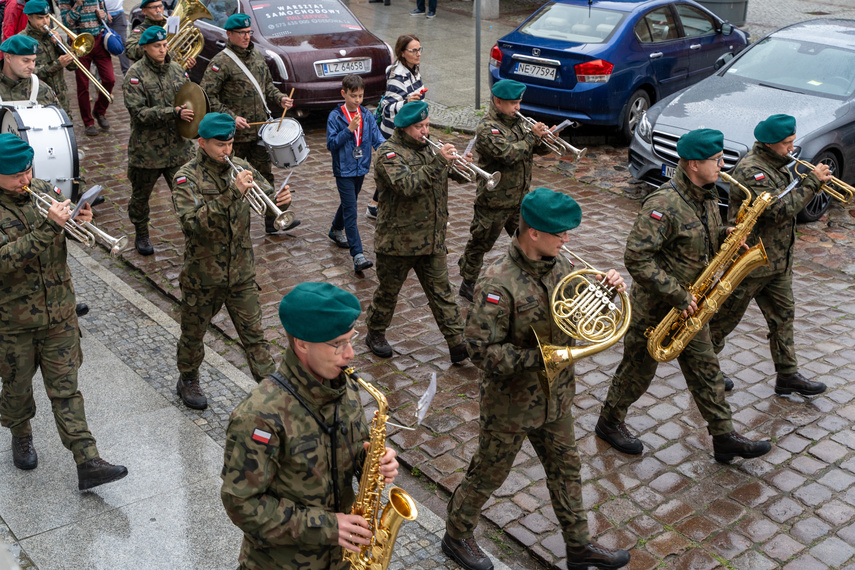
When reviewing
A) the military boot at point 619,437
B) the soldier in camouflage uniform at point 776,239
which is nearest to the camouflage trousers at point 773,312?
the soldier in camouflage uniform at point 776,239

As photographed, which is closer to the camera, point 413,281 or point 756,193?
point 756,193

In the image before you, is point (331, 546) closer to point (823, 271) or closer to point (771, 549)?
point (771, 549)

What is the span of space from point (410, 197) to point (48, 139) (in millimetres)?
2938

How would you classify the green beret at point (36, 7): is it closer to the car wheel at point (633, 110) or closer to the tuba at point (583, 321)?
the car wheel at point (633, 110)

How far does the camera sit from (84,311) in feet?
24.6

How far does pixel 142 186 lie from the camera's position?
8.40 meters

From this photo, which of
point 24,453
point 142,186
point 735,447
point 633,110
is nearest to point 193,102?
point 142,186

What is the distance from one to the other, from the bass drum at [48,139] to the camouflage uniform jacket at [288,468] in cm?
456

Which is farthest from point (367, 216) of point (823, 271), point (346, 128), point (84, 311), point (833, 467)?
point (833, 467)

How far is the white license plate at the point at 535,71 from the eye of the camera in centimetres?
1112

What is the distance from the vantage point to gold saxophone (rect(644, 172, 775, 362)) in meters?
5.28

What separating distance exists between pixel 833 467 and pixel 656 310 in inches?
58.5

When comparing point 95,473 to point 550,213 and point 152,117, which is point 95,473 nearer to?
point 550,213

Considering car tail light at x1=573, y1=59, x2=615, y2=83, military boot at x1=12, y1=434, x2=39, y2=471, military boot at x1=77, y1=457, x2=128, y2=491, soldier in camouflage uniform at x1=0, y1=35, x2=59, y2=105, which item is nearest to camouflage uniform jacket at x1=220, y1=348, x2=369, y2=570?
military boot at x1=77, y1=457, x2=128, y2=491
